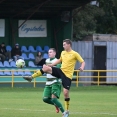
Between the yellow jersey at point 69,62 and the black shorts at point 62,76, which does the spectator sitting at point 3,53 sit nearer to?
the yellow jersey at point 69,62

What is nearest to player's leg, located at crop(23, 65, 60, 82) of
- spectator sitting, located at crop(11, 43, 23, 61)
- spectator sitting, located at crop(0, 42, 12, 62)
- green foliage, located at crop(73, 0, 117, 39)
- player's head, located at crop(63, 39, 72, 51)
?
player's head, located at crop(63, 39, 72, 51)

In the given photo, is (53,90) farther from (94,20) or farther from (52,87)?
(94,20)

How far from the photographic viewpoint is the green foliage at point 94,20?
48.9m

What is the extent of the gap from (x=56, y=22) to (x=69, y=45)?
2433 cm

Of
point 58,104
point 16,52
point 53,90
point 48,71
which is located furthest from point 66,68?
point 16,52

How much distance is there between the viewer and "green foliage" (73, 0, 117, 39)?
161 ft

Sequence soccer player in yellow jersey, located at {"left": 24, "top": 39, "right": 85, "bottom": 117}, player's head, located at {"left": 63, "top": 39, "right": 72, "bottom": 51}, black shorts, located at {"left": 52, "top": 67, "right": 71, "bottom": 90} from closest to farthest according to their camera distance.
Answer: black shorts, located at {"left": 52, "top": 67, "right": 71, "bottom": 90} → soccer player in yellow jersey, located at {"left": 24, "top": 39, "right": 85, "bottom": 117} → player's head, located at {"left": 63, "top": 39, "right": 72, "bottom": 51}

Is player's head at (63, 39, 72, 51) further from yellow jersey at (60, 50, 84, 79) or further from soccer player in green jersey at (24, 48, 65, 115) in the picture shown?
soccer player in green jersey at (24, 48, 65, 115)

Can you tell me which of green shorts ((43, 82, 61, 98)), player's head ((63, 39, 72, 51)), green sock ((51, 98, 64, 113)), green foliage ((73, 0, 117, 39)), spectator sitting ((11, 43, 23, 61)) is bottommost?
green sock ((51, 98, 64, 113))

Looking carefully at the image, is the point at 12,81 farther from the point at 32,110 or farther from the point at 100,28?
the point at 100,28

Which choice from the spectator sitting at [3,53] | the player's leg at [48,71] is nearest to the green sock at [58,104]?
the player's leg at [48,71]

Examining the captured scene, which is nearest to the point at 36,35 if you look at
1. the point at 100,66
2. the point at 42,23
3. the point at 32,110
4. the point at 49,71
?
the point at 42,23

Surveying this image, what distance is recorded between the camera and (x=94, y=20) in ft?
166

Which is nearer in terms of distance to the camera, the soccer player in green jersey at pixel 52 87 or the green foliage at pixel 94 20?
the soccer player in green jersey at pixel 52 87
